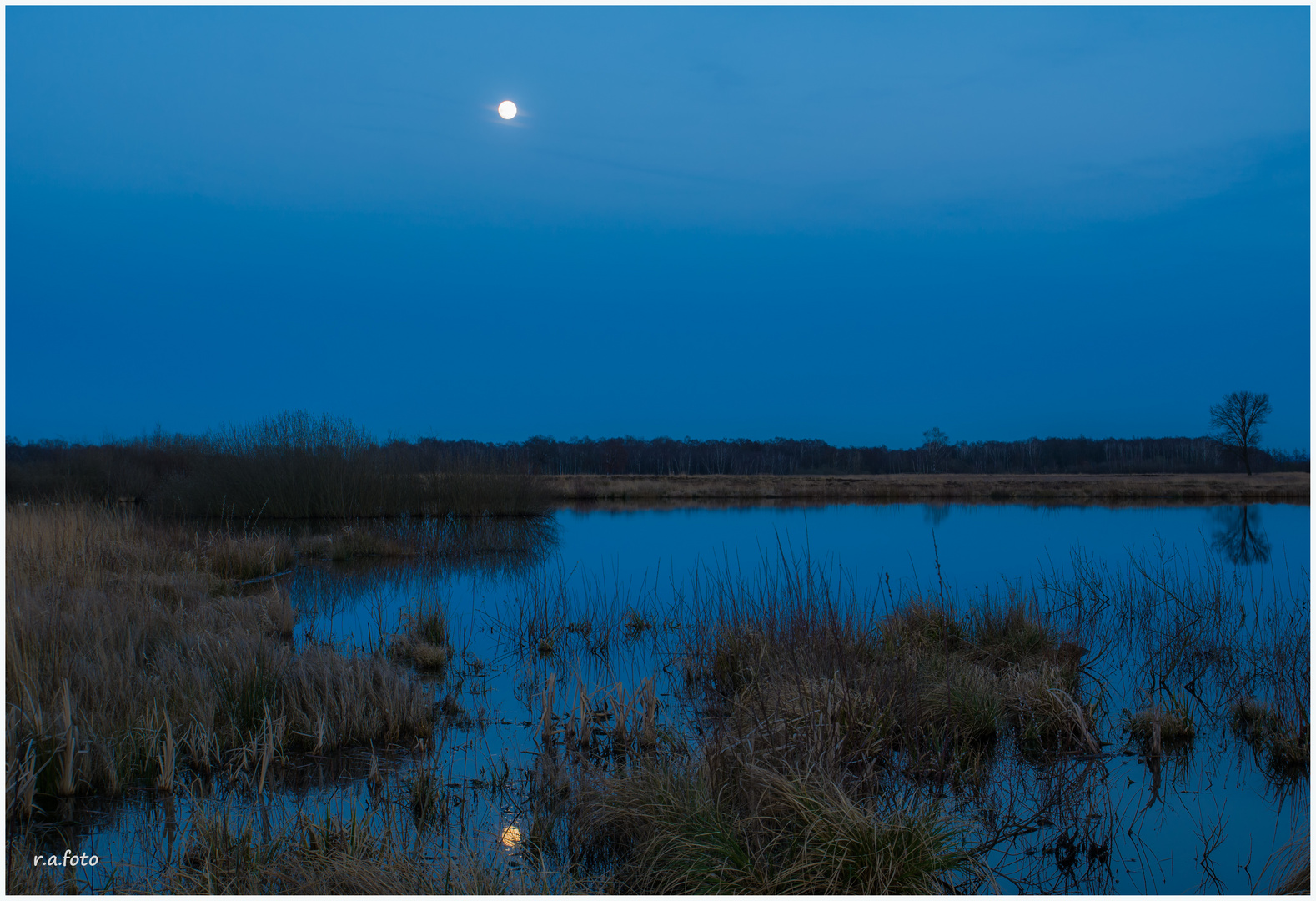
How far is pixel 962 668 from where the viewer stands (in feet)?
18.2

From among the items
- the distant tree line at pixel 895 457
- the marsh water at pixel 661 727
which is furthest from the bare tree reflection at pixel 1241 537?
the distant tree line at pixel 895 457

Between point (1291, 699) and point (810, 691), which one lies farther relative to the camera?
point (1291, 699)

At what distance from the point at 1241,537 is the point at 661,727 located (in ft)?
65.5

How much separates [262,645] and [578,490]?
116ft

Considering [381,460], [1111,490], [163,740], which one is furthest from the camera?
[1111,490]

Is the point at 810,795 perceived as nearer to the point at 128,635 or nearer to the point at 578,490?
the point at 128,635

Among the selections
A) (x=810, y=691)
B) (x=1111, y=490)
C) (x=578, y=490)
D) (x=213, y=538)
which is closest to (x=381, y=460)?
(x=213, y=538)

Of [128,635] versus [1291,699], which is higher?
[128,635]

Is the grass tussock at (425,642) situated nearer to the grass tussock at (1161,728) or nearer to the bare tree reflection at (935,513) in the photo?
the grass tussock at (1161,728)

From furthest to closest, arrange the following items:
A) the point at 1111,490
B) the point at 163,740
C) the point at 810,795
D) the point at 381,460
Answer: the point at 1111,490
the point at 381,460
the point at 163,740
the point at 810,795

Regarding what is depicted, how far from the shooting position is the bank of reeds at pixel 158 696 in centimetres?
391

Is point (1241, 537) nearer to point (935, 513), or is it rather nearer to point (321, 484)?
point (935, 513)

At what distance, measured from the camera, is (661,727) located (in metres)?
4.99

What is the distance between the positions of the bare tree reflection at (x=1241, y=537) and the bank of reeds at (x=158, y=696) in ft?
49.1
